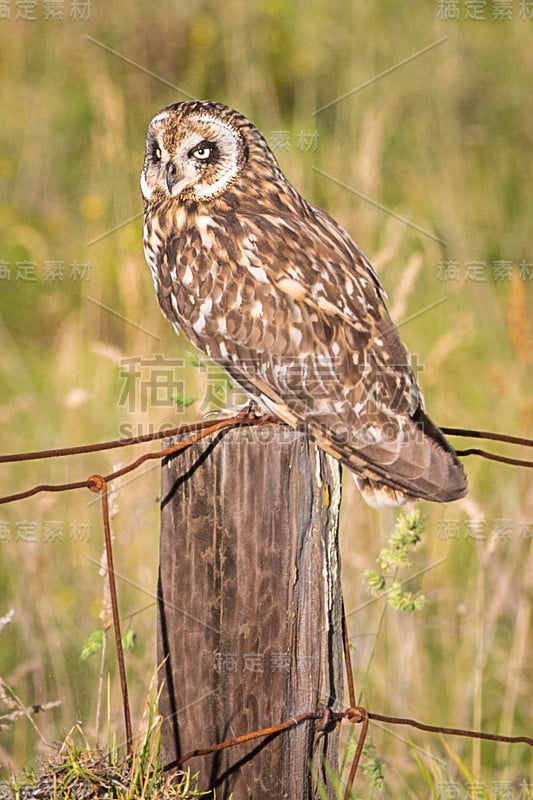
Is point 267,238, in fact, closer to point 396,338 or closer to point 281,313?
point 281,313

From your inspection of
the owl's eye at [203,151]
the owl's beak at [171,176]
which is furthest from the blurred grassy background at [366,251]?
the owl's eye at [203,151]

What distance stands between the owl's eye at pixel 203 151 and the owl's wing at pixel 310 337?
241mm

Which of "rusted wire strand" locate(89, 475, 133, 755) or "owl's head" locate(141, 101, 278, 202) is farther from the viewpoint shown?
"owl's head" locate(141, 101, 278, 202)

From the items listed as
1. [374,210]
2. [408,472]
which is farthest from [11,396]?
[408,472]

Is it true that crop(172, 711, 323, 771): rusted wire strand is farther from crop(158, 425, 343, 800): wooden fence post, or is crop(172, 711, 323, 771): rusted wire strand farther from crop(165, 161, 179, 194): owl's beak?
crop(165, 161, 179, 194): owl's beak

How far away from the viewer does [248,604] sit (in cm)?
212

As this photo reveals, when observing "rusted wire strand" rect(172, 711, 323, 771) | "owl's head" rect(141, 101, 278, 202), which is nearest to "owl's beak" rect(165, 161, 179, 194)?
"owl's head" rect(141, 101, 278, 202)

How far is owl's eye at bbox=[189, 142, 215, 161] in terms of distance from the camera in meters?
3.33

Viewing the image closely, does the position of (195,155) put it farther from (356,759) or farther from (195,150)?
(356,759)

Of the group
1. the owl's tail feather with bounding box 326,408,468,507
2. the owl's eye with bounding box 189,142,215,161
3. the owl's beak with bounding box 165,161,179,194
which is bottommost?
the owl's tail feather with bounding box 326,408,468,507

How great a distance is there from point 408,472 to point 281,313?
633mm

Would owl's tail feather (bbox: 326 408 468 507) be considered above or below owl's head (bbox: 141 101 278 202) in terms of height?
below

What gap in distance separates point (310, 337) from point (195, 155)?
2.36 ft

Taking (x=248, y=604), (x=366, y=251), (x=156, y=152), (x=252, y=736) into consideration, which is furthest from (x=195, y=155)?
(x=366, y=251)
